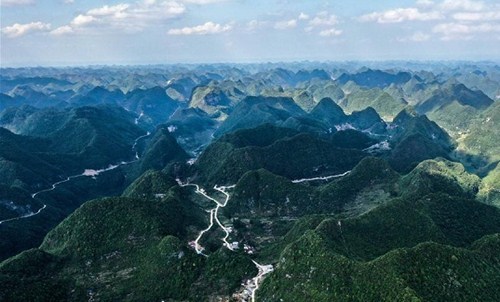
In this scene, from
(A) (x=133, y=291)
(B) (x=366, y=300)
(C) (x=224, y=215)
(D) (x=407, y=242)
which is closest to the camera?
(B) (x=366, y=300)

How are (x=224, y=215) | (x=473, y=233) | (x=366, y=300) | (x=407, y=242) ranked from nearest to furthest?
1. (x=366, y=300)
2. (x=407, y=242)
3. (x=473, y=233)
4. (x=224, y=215)

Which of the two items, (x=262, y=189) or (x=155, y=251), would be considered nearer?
(x=155, y=251)

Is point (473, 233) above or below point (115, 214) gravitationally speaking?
below

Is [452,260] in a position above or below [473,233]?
above

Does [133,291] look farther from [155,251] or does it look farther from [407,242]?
[407,242]

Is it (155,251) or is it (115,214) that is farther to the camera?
(115,214)

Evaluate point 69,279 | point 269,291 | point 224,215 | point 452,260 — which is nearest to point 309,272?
point 269,291

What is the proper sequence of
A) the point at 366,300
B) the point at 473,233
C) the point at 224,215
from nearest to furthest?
the point at 366,300, the point at 473,233, the point at 224,215

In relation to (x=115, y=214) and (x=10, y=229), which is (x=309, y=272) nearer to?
(x=115, y=214)

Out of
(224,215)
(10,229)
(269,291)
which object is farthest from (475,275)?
(10,229)
